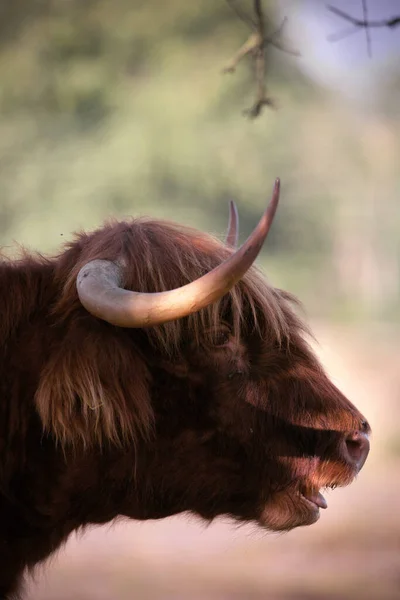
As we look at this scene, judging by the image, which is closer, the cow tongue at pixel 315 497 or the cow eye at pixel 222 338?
the cow eye at pixel 222 338

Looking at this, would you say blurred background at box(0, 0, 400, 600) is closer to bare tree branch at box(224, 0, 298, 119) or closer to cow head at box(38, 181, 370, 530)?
bare tree branch at box(224, 0, 298, 119)

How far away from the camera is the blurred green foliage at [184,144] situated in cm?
1922

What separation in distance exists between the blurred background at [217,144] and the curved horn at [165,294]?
1132cm

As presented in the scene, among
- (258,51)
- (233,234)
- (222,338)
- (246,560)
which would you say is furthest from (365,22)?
(246,560)

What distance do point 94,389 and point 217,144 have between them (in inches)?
737

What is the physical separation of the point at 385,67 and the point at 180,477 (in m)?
19.9

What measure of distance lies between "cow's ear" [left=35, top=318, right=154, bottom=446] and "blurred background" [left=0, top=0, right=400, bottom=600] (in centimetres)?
1111

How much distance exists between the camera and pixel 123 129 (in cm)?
1977

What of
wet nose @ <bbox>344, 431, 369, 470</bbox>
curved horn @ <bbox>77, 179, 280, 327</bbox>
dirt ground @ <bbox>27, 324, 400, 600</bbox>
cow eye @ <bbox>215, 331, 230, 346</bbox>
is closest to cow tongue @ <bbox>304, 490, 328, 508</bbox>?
wet nose @ <bbox>344, 431, 369, 470</bbox>

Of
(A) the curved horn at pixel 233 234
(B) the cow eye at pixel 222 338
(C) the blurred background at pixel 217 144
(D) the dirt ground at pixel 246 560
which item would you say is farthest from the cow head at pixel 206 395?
(C) the blurred background at pixel 217 144

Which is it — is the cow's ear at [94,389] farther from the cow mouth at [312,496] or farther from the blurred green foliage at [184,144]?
the blurred green foliage at [184,144]

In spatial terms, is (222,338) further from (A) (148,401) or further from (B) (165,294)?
(B) (165,294)

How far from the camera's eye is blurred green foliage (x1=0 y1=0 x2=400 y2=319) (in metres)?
19.2

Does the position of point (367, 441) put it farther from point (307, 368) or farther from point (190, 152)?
point (190, 152)
